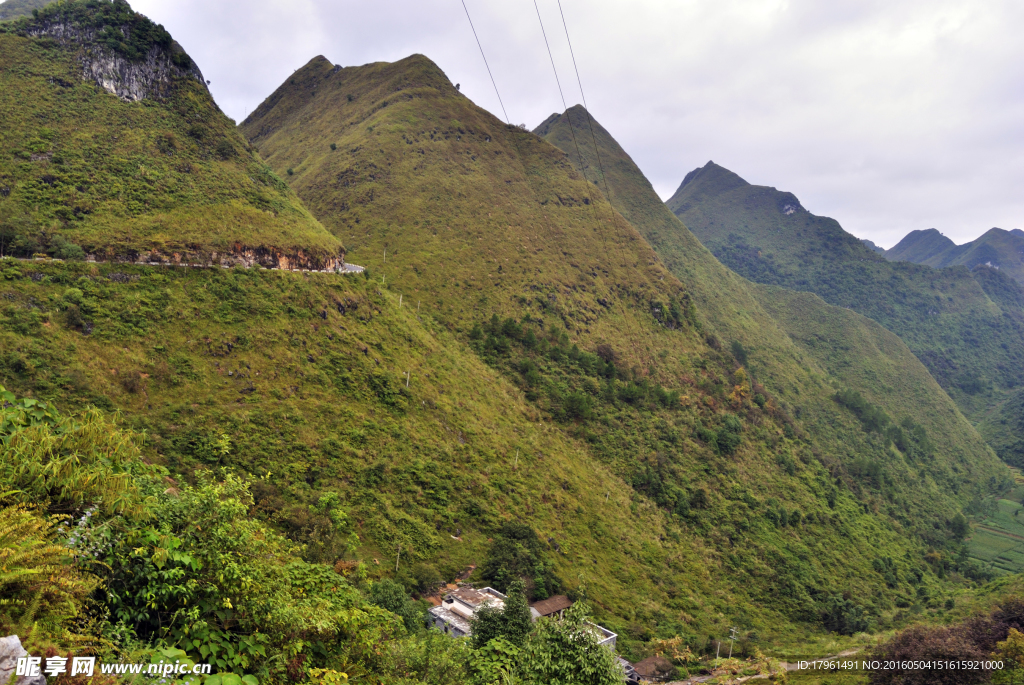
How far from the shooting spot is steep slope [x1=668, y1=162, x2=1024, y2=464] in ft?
423

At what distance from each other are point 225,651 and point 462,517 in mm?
27227

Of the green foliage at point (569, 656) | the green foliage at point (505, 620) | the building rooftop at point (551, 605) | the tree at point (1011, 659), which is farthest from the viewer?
the building rooftop at point (551, 605)

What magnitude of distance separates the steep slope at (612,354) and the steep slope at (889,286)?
5787 cm

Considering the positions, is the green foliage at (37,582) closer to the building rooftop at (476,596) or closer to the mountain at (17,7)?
the building rooftop at (476,596)

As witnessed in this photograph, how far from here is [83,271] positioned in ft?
95.8

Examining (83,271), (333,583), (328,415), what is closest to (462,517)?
(328,415)

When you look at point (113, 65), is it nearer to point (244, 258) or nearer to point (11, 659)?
point (244, 258)

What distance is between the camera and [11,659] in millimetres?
4145

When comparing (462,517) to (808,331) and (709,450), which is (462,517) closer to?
(709,450)

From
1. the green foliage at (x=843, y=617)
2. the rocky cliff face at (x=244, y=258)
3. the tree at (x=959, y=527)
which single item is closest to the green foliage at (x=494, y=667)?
the rocky cliff face at (x=244, y=258)

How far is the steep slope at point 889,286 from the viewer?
12900cm

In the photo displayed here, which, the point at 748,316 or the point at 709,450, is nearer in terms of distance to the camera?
the point at 709,450

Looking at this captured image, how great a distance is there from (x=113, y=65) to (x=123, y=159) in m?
12.7

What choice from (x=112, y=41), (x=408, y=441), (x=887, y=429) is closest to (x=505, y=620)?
(x=408, y=441)
